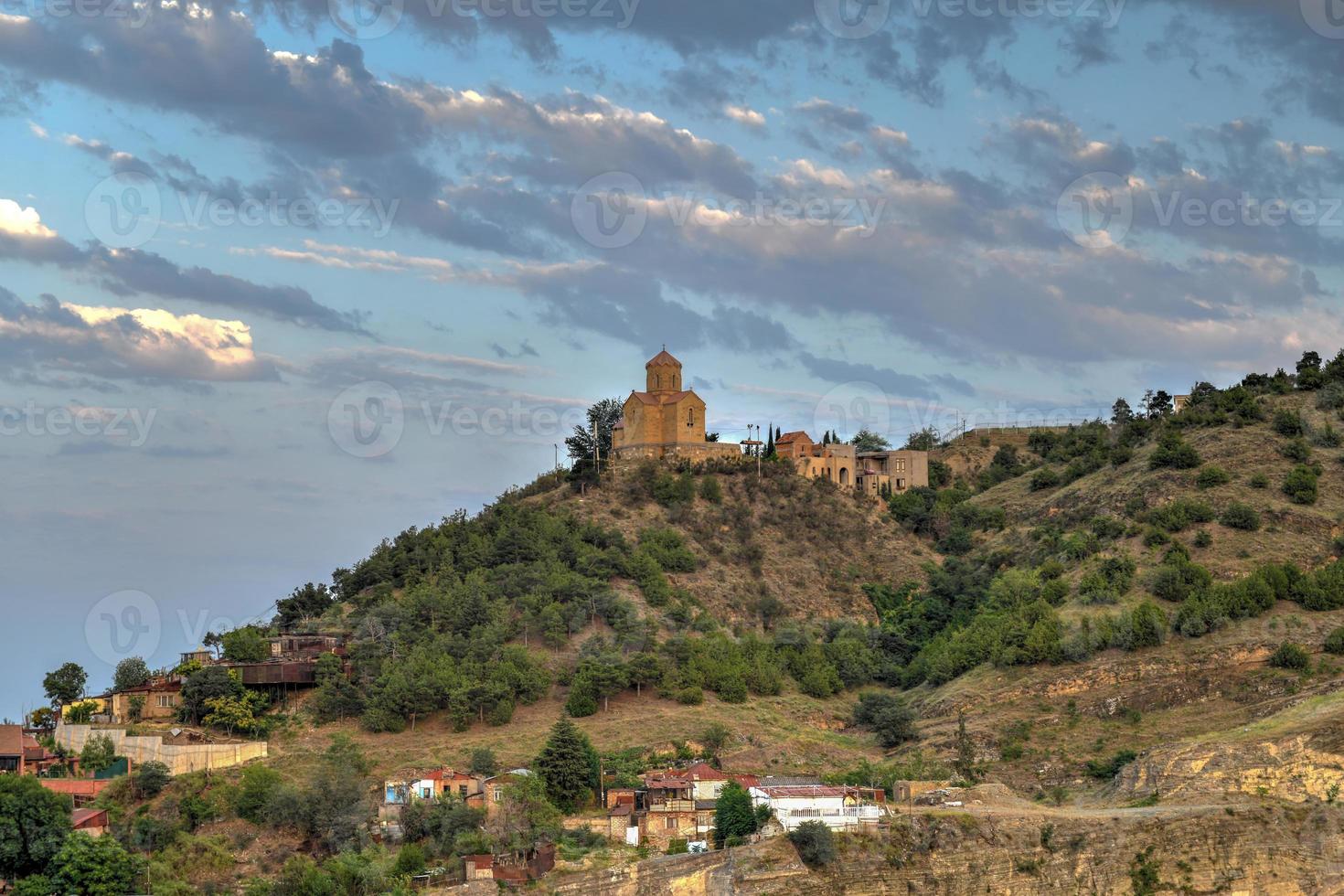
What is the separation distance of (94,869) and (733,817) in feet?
52.4

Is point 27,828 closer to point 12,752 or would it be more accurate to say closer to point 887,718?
point 12,752

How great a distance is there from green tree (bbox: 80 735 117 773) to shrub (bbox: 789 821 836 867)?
22820mm

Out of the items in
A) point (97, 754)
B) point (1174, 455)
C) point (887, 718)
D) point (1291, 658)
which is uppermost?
point (1174, 455)

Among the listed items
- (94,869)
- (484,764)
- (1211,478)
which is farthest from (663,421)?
(94,869)

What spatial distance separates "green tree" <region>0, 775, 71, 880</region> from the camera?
42219 mm

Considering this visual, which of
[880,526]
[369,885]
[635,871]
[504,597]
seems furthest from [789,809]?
[880,526]

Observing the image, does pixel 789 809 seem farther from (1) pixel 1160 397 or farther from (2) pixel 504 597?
(1) pixel 1160 397

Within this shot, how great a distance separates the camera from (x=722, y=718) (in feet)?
183

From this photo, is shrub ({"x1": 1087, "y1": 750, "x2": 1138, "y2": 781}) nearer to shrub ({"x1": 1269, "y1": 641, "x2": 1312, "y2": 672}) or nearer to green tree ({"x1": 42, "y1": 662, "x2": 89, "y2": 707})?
shrub ({"x1": 1269, "y1": 641, "x2": 1312, "y2": 672})

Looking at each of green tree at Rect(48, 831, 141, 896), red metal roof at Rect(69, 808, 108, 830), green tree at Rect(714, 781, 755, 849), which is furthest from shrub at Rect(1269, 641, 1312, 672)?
red metal roof at Rect(69, 808, 108, 830)

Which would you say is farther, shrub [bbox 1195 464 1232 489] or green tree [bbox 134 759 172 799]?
shrub [bbox 1195 464 1232 489]

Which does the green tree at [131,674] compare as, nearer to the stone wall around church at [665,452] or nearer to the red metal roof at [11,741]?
the red metal roof at [11,741]

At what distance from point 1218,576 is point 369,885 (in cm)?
3371

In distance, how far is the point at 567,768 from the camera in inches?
1869
